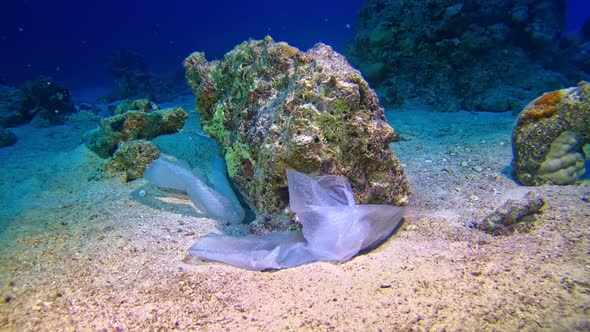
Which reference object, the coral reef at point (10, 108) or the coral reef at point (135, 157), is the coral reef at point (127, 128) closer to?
the coral reef at point (135, 157)

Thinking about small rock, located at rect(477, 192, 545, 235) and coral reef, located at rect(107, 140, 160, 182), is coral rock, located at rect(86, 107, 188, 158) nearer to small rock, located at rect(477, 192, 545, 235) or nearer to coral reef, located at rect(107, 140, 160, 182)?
coral reef, located at rect(107, 140, 160, 182)

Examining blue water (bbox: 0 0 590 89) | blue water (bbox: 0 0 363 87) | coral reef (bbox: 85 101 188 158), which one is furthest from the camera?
blue water (bbox: 0 0 363 87)

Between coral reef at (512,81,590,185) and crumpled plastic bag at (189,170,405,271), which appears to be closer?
crumpled plastic bag at (189,170,405,271)

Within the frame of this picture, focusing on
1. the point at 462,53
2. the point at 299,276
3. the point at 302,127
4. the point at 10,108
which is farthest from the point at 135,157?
the point at 10,108

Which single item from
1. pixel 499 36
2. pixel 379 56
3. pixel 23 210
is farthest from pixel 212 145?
pixel 499 36

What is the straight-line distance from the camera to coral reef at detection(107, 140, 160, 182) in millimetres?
4117

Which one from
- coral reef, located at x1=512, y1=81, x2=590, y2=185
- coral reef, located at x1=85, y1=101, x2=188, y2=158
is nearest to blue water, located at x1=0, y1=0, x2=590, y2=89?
coral reef, located at x1=85, y1=101, x2=188, y2=158

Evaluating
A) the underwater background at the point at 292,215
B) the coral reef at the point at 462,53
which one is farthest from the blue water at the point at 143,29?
the underwater background at the point at 292,215

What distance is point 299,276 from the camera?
201cm

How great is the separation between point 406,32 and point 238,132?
24.1 feet

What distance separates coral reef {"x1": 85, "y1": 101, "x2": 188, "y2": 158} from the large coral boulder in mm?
2617

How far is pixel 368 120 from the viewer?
8.23ft

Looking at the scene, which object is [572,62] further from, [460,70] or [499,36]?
[460,70]

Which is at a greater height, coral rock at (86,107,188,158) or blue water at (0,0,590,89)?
blue water at (0,0,590,89)
